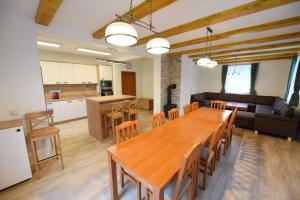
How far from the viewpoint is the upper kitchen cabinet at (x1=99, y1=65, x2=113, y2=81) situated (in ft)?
18.9

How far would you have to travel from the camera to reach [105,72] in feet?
19.3

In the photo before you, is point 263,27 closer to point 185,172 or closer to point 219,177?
point 219,177

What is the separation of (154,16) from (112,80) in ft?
14.7

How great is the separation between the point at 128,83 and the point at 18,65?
5.23 metres

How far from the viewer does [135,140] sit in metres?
1.73

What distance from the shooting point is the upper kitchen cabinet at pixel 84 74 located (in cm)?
502

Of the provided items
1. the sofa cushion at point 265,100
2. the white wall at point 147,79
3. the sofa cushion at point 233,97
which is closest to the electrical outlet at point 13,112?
the white wall at point 147,79

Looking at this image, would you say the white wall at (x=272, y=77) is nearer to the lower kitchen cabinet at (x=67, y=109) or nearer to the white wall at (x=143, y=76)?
the white wall at (x=143, y=76)

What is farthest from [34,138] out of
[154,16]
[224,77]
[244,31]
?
[224,77]

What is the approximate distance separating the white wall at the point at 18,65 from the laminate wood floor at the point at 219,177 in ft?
3.80

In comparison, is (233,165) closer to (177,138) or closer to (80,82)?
(177,138)

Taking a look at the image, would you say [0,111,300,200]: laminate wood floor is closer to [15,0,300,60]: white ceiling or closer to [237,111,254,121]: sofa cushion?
[237,111,254,121]: sofa cushion

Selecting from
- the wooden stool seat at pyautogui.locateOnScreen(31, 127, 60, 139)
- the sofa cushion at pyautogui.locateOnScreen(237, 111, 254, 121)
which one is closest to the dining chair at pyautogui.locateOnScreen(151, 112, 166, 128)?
the wooden stool seat at pyautogui.locateOnScreen(31, 127, 60, 139)

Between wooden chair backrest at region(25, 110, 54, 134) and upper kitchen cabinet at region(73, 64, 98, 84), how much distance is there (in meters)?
2.96
